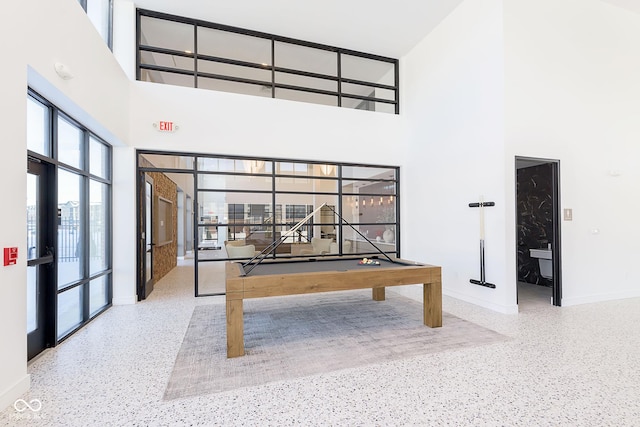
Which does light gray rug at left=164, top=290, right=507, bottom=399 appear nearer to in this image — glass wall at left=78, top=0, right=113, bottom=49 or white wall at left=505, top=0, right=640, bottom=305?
white wall at left=505, top=0, right=640, bottom=305

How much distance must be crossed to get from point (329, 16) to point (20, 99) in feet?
15.0

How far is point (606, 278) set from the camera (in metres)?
4.98

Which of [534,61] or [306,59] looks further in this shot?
[306,59]

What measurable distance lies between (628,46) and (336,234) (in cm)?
584

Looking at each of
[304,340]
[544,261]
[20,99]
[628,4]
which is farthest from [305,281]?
[628,4]

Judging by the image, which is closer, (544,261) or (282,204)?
(544,261)

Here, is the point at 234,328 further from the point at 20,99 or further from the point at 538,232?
the point at 538,232

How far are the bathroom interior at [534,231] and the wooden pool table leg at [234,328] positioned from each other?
15.1 feet

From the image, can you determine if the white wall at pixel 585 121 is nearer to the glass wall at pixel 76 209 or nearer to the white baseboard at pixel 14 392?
the white baseboard at pixel 14 392

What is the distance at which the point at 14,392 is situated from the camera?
7.41 ft

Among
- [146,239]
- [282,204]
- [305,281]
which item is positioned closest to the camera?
[305,281]

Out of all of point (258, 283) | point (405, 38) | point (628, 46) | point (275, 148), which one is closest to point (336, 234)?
point (275, 148)

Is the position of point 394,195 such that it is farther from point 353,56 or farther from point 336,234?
point 353,56

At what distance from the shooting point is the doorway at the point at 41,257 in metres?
2.97
